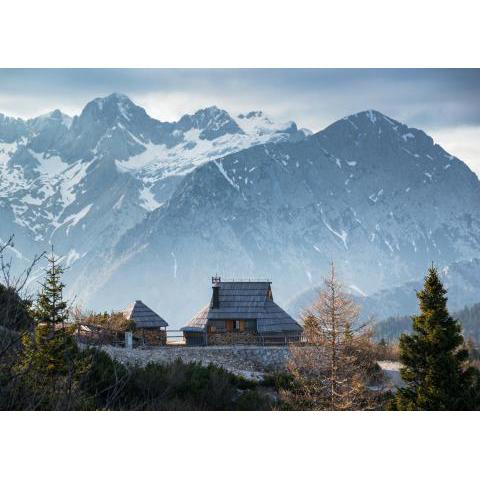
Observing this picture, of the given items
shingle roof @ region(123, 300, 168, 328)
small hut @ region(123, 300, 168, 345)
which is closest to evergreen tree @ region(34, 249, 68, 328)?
small hut @ region(123, 300, 168, 345)

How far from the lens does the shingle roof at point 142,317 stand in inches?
898

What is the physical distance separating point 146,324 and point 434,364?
1377 centimetres

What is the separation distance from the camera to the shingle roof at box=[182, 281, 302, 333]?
74.6ft

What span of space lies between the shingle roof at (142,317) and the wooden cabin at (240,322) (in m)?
0.91

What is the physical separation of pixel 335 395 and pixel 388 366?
983cm

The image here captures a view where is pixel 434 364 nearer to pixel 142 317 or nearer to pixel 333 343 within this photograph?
pixel 333 343
